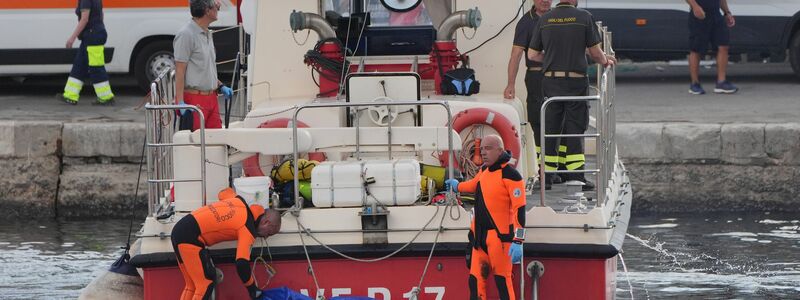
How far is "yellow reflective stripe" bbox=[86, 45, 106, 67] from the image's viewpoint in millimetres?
15633

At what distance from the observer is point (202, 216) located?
774cm

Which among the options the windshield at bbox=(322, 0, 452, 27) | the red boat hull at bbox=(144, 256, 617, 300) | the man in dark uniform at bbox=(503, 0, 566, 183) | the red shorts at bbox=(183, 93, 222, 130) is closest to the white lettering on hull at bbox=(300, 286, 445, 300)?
the red boat hull at bbox=(144, 256, 617, 300)

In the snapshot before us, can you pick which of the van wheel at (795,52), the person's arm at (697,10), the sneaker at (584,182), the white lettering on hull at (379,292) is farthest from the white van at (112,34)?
the white lettering on hull at (379,292)

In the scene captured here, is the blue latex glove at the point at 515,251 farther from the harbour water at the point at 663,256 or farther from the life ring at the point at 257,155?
the harbour water at the point at 663,256

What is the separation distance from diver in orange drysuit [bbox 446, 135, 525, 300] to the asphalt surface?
6.98m

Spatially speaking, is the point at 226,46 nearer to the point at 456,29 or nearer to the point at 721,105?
the point at 721,105

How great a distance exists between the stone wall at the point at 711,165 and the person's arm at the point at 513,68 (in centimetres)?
423

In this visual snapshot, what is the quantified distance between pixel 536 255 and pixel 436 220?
0.56 m

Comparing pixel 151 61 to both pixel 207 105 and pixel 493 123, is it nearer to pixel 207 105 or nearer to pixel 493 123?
pixel 207 105

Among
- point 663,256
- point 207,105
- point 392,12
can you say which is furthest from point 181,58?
point 663,256

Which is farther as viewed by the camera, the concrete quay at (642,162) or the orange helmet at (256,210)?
the concrete quay at (642,162)

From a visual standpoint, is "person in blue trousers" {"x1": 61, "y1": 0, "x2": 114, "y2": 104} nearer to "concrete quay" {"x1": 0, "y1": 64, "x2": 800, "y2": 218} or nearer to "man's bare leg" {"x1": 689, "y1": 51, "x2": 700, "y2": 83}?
"concrete quay" {"x1": 0, "y1": 64, "x2": 800, "y2": 218}

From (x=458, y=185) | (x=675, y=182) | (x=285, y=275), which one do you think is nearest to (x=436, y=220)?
(x=458, y=185)

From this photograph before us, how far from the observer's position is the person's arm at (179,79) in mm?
9523
